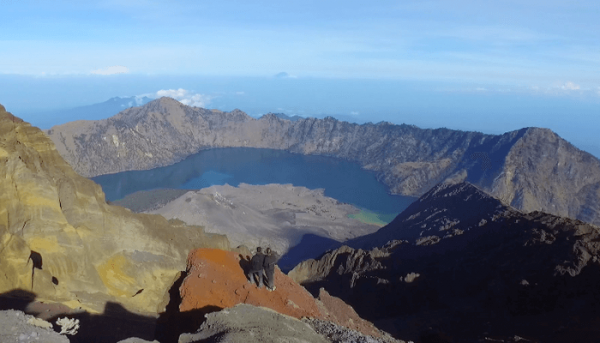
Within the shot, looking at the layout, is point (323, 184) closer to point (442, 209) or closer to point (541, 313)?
point (442, 209)

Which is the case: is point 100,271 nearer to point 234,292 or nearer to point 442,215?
point 234,292

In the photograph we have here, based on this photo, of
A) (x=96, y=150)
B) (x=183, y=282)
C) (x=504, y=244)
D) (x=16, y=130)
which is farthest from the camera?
(x=96, y=150)

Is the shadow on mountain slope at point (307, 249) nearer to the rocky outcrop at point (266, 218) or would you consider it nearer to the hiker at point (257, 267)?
the rocky outcrop at point (266, 218)

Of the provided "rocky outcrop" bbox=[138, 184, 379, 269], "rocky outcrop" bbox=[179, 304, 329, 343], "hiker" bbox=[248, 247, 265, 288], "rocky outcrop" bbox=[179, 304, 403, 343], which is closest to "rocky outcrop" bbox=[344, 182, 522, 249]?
"rocky outcrop" bbox=[138, 184, 379, 269]

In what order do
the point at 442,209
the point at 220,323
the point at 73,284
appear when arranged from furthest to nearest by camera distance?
the point at 442,209 < the point at 73,284 < the point at 220,323

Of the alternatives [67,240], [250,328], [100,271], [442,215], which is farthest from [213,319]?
[442,215]

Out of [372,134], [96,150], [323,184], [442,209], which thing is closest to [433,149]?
[372,134]

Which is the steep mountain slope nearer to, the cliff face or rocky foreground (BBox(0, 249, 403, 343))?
rocky foreground (BBox(0, 249, 403, 343))
